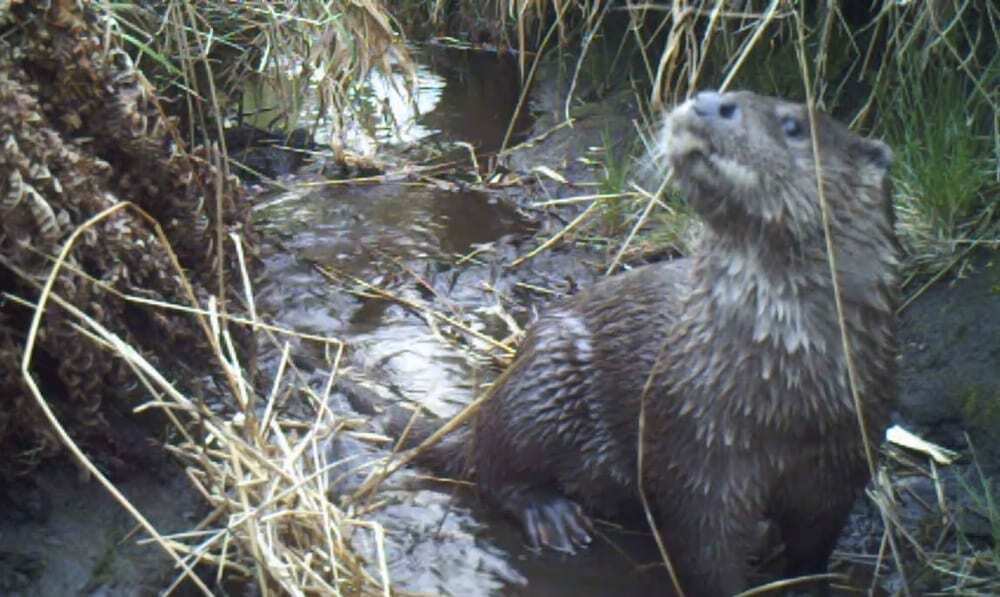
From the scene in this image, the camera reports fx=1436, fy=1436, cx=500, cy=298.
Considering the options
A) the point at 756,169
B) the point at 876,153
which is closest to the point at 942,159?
the point at 876,153

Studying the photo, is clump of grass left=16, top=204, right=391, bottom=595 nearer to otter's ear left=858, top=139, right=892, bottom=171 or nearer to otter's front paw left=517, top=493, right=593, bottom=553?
otter's front paw left=517, top=493, right=593, bottom=553

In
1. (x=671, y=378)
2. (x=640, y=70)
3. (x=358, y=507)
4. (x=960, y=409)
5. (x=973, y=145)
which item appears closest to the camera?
(x=671, y=378)

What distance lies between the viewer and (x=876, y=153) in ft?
7.95

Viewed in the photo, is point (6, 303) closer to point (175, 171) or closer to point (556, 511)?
point (175, 171)

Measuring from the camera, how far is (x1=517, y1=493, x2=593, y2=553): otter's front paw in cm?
277

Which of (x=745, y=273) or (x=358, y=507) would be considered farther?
(x=358, y=507)

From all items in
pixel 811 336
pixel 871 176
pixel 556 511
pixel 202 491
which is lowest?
pixel 556 511

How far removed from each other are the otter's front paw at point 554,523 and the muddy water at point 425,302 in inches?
1.2

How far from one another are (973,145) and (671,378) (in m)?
1.14

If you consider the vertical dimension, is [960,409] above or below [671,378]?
below

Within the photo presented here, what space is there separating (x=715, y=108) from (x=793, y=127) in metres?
0.16

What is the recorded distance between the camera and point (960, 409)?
2896 millimetres

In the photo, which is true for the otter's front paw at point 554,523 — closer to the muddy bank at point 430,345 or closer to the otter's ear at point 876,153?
the muddy bank at point 430,345

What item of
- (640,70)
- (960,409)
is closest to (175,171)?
(960,409)
